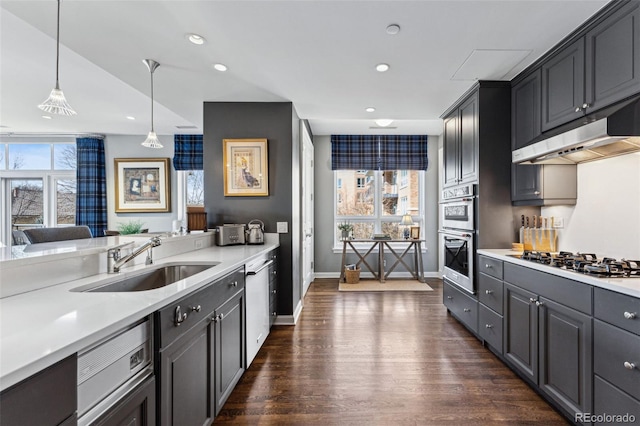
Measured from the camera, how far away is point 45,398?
2.28ft

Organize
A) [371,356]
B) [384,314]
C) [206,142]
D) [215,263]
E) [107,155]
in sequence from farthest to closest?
[107,155], [384,314], [206,142], [371,356], [215,263]

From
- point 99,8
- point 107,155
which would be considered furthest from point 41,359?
point 107,155

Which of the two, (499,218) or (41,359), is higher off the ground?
(499,218)

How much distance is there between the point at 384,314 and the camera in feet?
11.4

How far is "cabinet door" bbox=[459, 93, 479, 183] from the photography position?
2.76 metres

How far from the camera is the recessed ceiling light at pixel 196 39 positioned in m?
2.00

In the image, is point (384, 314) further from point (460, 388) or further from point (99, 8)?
point (99, 8)

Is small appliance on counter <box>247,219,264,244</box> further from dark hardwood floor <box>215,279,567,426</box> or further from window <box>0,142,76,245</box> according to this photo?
window <box>0,142,76,245</box>

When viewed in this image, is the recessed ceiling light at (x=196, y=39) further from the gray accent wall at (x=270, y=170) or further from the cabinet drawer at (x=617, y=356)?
the cabinet drawer at (x=617, y=356)

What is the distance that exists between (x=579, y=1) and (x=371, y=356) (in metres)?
2.68

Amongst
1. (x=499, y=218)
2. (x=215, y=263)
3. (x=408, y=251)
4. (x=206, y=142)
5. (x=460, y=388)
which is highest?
(x=206, y=142)

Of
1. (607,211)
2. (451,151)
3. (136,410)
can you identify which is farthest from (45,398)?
(451,151)

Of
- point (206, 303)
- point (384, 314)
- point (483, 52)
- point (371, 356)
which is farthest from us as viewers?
point (384, 314)

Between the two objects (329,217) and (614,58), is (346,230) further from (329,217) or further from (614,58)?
(614,58)
